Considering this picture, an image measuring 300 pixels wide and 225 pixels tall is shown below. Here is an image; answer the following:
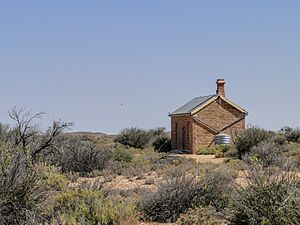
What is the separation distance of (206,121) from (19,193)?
3658 centimetres

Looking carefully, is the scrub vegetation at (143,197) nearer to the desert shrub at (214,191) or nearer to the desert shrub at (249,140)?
the desert shrub at (214,191)

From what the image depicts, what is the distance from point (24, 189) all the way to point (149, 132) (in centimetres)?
4672

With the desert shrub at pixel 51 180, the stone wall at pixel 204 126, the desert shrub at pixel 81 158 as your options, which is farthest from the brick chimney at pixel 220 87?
the desert shrub at pixel 51 180

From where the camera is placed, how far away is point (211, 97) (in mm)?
49531

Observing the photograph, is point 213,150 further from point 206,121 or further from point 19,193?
point 19,193

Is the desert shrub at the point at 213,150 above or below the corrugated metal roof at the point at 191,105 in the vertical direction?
below

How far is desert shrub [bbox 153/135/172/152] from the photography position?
53.8 m

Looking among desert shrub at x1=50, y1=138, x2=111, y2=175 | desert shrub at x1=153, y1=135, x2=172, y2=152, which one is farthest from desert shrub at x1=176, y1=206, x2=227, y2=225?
desert shrub at x1=153, y1=135, x2=172, y2=152

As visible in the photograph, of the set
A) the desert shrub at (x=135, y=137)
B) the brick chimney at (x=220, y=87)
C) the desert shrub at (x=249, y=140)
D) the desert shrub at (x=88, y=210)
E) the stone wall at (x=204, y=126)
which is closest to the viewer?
the desert shrub at (x=88, y=210)

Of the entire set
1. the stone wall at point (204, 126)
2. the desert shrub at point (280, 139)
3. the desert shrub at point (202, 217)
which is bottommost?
the desert shrub at point (202, 217)

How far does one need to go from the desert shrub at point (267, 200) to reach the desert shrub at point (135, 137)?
42851mm

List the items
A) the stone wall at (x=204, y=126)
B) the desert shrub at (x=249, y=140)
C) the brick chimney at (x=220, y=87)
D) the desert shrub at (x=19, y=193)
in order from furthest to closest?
the brick chimney at (x=220, y=87) → the stone wall at (x=204, y=126) → the desert shrub at (x=249, y=140) → the desert shrub at (x=19, y=193)

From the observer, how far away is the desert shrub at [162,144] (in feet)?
176

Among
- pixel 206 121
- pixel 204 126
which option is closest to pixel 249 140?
pixel 204 126
